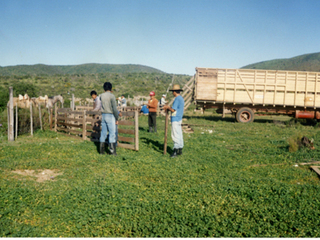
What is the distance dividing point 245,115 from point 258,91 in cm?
185

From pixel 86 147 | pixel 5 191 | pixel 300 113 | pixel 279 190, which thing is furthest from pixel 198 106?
pixel 5 191

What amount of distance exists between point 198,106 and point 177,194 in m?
14.8

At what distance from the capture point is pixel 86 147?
335 inches

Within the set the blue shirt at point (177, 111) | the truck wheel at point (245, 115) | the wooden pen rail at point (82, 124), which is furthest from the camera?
the truck wheel at point (245, 115)

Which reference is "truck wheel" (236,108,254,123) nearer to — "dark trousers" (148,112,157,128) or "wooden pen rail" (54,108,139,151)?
"dark trousers" (148,112,157,128)

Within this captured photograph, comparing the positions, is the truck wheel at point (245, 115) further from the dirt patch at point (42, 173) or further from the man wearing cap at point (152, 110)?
the dirt patch at point (42, 173)

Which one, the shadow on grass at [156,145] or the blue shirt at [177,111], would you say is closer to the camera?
the blue shirt at [177,111]

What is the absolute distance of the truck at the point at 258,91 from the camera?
1708cm

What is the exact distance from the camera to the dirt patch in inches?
221

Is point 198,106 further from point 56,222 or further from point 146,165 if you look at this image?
point 56,222

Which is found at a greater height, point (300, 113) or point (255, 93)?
point (255, 93)

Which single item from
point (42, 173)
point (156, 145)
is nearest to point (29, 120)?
point (156, 145)

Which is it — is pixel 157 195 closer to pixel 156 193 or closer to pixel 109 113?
pixel 156 193

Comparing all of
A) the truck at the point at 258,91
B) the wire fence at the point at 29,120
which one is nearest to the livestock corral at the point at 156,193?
the wire fence at the point at 29,120
